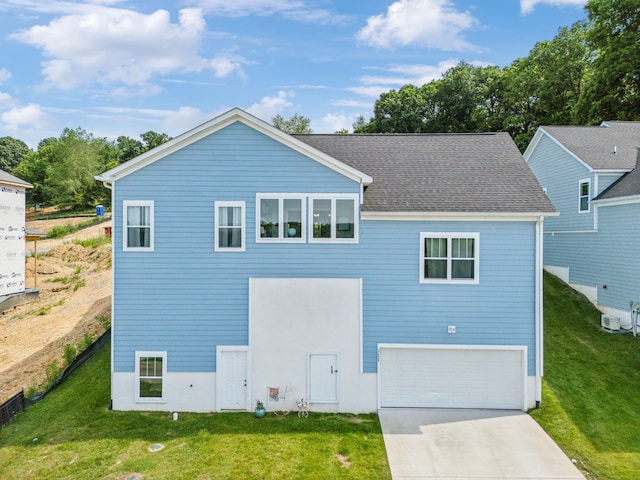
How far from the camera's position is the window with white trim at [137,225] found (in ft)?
35.0

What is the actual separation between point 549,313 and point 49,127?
76978 millimetres

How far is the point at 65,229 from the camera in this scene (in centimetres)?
3462

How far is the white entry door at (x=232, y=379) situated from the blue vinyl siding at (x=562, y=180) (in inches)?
588

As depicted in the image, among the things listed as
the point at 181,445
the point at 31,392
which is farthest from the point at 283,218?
the point at 31,392

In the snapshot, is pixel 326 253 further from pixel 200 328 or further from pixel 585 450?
pixel 585 450

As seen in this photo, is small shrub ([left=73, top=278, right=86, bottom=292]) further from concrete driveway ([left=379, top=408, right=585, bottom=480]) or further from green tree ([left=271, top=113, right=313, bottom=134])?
green tree ([left=271, top=113, right=313, bottom=134])

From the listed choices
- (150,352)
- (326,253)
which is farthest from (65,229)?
(326,253)

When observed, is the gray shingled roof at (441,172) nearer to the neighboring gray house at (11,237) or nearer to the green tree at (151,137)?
the neighboring gray house at (11,237)

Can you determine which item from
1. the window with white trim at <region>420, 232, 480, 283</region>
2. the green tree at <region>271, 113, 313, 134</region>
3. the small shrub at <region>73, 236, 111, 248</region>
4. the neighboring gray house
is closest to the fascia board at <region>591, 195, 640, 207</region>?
the window with white trim at <region>420, 232, 480, 283</region>

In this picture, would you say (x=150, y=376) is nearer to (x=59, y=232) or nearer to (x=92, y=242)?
(x=92, y=242)

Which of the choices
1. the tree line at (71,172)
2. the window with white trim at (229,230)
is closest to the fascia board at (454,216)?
the window with white trim at (229,230)

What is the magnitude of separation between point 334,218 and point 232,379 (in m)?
5.34

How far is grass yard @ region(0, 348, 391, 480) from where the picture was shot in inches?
322

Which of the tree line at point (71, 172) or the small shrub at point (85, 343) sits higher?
the tree line at point (71, 172)
